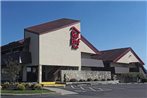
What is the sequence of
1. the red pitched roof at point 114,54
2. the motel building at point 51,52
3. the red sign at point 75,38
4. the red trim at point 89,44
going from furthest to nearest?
the red pitched roof at point 114,54, the red trim at point 89,44, the red sign at point 75,38, the motel building at point 51,52

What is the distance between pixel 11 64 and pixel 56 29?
14.6 meters

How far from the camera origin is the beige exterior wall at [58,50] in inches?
1999

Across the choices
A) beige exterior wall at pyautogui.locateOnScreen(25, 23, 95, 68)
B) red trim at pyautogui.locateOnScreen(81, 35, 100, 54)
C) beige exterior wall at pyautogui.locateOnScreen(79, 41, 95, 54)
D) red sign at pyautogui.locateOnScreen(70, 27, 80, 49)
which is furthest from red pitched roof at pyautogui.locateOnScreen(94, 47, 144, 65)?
beige exterior wall at pyautogui.locateOnScreen(25, 23, 95, 68)

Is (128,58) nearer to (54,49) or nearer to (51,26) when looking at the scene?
(51,26)

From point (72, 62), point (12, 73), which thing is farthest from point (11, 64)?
point (72, 62)

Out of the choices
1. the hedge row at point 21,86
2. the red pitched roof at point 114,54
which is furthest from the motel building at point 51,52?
the hedge row at point 21,86

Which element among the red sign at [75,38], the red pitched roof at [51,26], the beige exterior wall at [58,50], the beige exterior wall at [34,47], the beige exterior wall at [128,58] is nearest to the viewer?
the beige exterior wall at [34,47]

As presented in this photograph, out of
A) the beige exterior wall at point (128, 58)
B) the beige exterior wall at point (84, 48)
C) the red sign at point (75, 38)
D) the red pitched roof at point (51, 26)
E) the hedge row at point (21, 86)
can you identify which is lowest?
the hedge row at point (21, 86)

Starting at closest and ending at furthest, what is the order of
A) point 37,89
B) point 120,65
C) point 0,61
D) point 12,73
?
point 37,89 < point 12,73 < point 0,61 < point 120,65

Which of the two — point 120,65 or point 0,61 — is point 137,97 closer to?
point 0,61

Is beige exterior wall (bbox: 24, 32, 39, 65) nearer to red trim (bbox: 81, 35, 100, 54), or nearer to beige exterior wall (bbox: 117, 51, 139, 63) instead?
red trim (bbox: 81, 35, 100, 54)

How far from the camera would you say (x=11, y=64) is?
131ft

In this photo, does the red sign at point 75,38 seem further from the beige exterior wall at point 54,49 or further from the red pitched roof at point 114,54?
the red pitched roof at point 114,54

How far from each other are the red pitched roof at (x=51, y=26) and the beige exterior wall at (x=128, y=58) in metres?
18.1
